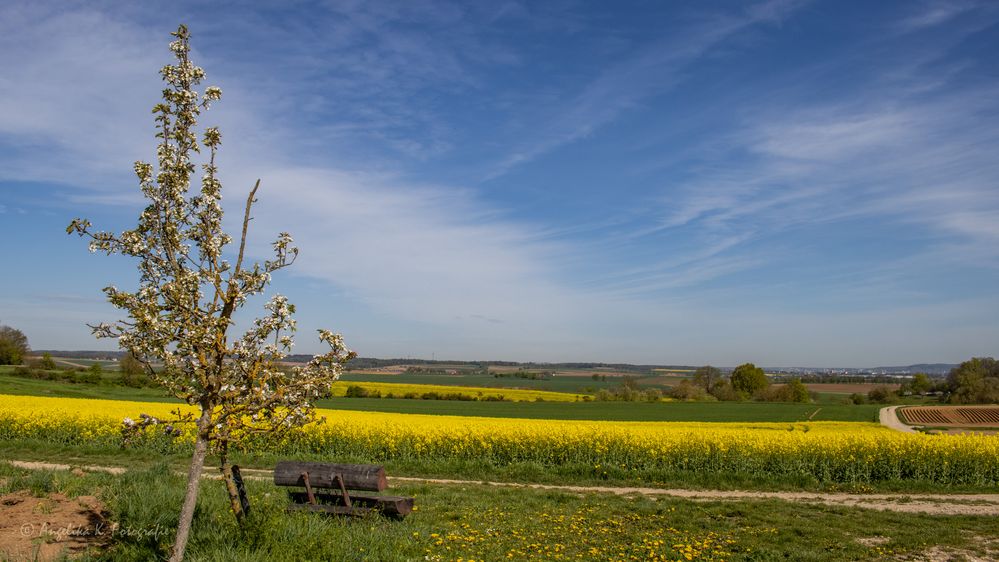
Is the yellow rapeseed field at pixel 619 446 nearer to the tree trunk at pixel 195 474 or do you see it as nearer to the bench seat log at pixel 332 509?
the bench seat log at pixel 332 509

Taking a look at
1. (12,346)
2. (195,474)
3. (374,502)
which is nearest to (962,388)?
(374,502)

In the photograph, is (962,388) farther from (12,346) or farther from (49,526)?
(12,346)

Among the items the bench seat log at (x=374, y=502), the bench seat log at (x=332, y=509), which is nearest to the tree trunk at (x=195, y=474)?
the bench seat log at (x=332, y=509)

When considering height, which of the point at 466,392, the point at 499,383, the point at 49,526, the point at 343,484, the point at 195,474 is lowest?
the point at 499,383

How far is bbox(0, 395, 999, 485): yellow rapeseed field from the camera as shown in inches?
676

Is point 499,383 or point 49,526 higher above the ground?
point 49,526

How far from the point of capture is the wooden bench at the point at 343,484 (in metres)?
8.96

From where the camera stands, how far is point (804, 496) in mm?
14664

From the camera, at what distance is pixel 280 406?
516 centimetres

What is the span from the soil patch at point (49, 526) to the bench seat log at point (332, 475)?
8.07ft

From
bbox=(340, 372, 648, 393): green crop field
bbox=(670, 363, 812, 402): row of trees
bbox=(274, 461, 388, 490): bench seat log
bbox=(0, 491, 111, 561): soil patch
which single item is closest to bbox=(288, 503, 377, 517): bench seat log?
bbox=(274, 461, 388, 490): bench seat log

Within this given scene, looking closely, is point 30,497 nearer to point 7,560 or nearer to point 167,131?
point 7,560

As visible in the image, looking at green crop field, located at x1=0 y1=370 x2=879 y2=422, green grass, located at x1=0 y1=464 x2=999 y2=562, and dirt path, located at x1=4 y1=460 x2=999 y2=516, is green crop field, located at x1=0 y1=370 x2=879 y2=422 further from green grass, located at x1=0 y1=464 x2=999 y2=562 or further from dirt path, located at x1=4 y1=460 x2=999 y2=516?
green grass, located at x1=0 y1=464 x2=999 y2=562

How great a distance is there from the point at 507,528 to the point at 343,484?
2.76 metres
